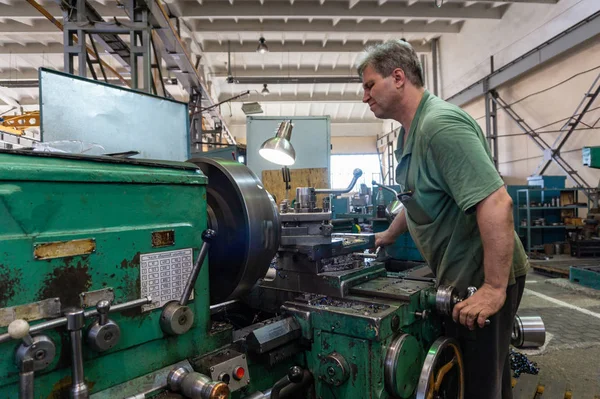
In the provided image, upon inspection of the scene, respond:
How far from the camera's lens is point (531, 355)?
185 cm

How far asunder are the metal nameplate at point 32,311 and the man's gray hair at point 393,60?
37.9 inches

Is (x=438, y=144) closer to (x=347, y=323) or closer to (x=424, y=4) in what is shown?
(x=347, y=323)

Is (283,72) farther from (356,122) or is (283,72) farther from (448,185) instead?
(448,185)

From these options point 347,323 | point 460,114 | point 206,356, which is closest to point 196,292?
point 206,356

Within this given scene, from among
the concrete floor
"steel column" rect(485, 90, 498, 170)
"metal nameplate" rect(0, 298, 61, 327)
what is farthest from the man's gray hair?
"steel column" rect(485, 90, 498, 170)

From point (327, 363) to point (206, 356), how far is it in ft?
0.89

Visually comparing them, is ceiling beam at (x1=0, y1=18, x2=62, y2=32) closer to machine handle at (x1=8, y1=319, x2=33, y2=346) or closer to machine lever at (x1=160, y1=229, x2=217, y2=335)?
machine lever at (x1=160, y1=229, x2=217, y2=335)

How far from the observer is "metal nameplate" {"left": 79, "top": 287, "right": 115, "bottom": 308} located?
1.92 ft

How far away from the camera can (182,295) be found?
2.33ft

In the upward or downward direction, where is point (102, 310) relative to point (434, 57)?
downward

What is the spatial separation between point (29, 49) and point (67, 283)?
6.59 m

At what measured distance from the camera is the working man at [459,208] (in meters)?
0.87

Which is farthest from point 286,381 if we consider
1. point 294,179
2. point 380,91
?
point 294,179

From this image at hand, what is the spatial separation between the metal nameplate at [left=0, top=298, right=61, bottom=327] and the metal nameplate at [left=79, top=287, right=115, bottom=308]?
0.04 meters
